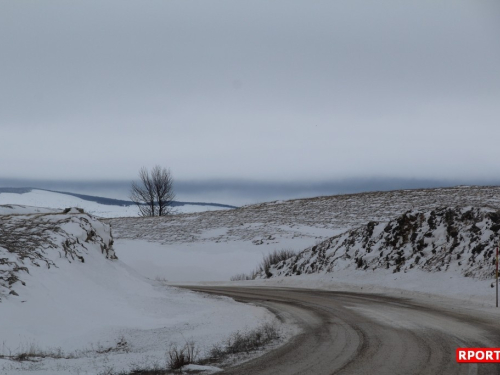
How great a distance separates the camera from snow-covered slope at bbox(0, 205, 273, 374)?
8539mm

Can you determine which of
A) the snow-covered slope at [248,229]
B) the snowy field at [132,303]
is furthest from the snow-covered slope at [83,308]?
the snow-covered slope at [248,229]

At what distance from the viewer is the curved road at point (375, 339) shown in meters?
7.30

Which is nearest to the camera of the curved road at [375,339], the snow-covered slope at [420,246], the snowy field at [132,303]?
the curved road at [375,339]

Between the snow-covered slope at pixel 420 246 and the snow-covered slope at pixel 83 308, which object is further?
the snow-covered slope at pixel 420 246

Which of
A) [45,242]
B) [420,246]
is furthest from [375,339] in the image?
[420,246]

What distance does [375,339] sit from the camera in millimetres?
9250

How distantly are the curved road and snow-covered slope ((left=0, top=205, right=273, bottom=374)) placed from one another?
1499 millimetres

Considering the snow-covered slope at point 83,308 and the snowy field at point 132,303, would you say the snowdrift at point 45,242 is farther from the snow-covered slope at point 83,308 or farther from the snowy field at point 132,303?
the snowy field at point 132,303

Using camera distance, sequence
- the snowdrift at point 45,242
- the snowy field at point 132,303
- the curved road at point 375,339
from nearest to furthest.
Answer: the curved road at point 375,339
the snowy field at point 132,303
the snowdrift at point 45,242

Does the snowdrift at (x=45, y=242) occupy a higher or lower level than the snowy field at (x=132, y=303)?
higher

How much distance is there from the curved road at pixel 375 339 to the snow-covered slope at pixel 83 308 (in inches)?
59.0

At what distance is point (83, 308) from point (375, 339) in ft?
22.3

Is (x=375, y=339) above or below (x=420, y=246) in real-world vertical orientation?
below

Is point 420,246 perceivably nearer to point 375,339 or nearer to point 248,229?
point 375,339
